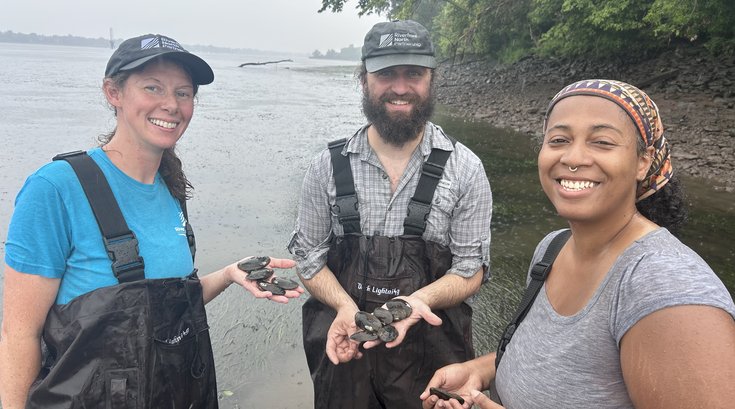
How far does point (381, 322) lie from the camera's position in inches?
108

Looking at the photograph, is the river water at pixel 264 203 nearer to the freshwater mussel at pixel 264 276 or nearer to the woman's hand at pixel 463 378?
the freshwater mussel at pixel 264 276

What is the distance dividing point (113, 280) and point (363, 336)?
134cm

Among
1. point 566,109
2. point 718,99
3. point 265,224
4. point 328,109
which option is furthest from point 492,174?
point 328,109

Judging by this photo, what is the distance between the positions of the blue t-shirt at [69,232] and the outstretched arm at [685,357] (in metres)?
2.31

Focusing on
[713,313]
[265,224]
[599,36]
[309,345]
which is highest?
[599,36]

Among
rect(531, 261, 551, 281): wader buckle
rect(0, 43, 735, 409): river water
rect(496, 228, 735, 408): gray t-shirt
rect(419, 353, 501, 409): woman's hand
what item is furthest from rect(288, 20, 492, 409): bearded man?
rect(0, 43, 735, 409): river water

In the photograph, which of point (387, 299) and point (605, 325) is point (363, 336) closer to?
point (387, 299)

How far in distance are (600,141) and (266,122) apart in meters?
20.9

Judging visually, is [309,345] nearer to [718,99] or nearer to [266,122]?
[718,99]

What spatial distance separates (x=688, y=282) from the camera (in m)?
1.47

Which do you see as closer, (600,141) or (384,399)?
(600,141)

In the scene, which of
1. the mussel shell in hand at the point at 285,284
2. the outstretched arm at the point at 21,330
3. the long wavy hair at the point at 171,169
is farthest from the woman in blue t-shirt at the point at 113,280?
the mussel shell in hand at the point at 285,284

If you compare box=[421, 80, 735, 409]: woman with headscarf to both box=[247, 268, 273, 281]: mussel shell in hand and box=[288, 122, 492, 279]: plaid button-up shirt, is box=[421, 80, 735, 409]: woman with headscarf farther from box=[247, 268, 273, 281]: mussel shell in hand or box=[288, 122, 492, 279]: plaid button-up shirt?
box=[247, 268, 273, 281]: mussel shell in hand

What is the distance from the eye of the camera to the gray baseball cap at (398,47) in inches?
126
